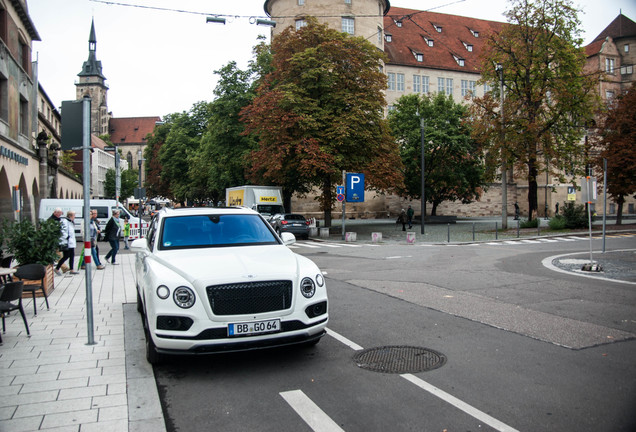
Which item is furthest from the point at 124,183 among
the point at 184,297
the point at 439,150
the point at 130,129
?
the point at 184,297

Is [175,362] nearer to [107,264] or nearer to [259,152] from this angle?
[107,264]

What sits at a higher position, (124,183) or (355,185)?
(124,183)

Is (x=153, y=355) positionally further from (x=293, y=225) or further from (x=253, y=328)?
(x=293, y=225)

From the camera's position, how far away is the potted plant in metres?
10.2

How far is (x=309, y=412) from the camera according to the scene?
4270 mm

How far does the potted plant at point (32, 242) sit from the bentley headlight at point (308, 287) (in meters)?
6.83

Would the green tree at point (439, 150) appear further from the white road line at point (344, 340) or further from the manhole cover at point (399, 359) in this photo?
the manhole cover at point (399, 359)

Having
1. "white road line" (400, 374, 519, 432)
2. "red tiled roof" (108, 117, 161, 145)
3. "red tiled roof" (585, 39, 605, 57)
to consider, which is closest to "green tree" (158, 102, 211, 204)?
"red tiled roof" (585, 39, 605, 57)

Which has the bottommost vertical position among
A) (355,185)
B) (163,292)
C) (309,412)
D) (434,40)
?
(309,412)

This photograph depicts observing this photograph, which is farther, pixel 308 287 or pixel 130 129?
pixel 130 129

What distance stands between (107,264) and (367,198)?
43352mm

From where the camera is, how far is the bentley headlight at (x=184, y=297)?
513 cm

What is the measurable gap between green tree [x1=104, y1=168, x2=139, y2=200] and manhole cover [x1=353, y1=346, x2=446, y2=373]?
326ft

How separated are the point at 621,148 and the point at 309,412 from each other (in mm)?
34742
